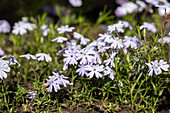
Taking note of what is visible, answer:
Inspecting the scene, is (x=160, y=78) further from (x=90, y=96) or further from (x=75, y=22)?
(x=75, y=22)

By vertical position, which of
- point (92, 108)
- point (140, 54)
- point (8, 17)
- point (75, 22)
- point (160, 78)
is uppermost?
point (8, 17)

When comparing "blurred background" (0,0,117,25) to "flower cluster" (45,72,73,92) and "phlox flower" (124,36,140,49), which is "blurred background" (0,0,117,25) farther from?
"flower cluster" (45,72,73,92)

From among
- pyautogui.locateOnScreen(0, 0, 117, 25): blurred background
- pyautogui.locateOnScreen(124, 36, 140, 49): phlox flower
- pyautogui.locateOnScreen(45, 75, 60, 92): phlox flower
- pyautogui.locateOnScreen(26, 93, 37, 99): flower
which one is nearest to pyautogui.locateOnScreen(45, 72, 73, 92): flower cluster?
pyautogui.locateOnScreen(45, 75, 60, 92): phlox flower

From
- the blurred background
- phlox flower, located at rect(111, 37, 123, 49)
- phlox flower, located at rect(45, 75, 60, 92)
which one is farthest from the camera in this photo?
the blurred background

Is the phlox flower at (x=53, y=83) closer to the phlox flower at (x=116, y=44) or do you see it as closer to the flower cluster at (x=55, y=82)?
the flower cluster at (x=55, y=82)

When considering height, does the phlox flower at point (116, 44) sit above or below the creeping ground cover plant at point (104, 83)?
above

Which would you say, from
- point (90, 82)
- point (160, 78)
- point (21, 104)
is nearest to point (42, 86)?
point (21, 104)

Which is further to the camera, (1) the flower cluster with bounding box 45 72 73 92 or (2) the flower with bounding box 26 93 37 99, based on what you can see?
(2) the flower with bounding box 26 93 37 99

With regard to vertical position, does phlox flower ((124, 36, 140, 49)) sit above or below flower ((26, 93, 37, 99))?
above

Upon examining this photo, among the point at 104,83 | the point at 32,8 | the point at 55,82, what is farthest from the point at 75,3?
the point at 55,82

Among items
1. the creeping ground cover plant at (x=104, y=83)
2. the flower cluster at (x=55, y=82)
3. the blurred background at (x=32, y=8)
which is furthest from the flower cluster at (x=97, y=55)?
the blurred background at (x=32, y=8)

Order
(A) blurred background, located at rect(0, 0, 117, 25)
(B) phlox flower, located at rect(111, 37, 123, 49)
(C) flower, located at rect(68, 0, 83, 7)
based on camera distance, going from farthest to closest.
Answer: (A) blurred background, located at rect(0, 0, 117, 25)
(C) flower, located at rect(68, 0, 83, 7)
(B) phlox flower, located at rect(111, 37, 123, 49)
